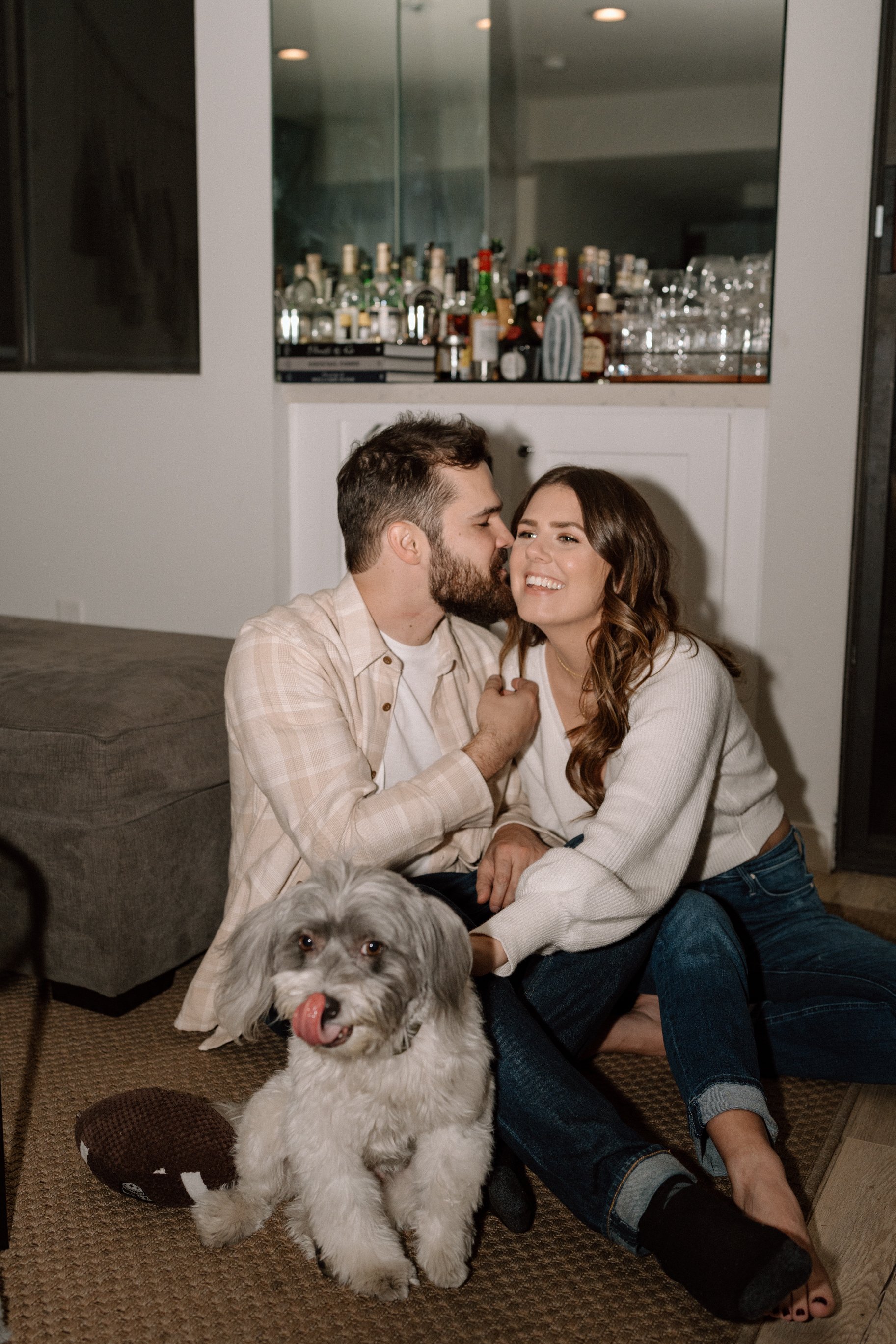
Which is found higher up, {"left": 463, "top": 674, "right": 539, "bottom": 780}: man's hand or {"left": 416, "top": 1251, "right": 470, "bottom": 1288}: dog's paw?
{"left": 463, "top": 674, "right": 539, "bottom": 780}: man's hand

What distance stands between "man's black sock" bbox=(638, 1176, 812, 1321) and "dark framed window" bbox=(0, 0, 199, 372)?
2848 millimetres

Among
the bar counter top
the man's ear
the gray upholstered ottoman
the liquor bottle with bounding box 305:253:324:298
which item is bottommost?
the gray upholstered ottoman

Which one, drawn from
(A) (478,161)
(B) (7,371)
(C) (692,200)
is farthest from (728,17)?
(B) (7,371)

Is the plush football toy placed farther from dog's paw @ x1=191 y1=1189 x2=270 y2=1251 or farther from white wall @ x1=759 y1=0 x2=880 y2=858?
white wall @ x1=759 y1=0 x2=880 y2=858

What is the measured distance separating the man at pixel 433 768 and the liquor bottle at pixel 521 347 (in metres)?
1.22

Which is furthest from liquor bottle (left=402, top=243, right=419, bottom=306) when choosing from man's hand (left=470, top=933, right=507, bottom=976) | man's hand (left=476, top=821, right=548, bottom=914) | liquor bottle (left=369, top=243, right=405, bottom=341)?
man's hand (left=470, top=933, right=507, bottom=976)

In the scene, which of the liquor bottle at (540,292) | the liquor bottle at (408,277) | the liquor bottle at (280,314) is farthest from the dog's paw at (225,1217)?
the liquor bottle at (408,277)

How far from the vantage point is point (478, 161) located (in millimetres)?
Result: 4301

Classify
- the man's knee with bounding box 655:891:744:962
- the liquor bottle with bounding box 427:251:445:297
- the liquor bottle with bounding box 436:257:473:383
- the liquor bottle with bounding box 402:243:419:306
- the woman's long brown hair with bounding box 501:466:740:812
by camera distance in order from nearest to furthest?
the man's knee with bounding box 655:891:744:962
the woman's long brown hair with bounding box 501:466:740:812
the liquor bottle with bounding box 436:257:473:383
the liquor bottle with bounding box 427:251:445:297
the liquor bottle with bounding box 402:243:419:306

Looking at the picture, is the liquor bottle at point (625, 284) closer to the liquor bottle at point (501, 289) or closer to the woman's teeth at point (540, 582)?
the liquor bottle at point (501, 289)

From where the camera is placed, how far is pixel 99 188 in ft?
12.1

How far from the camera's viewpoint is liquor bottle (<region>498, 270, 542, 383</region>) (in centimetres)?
320

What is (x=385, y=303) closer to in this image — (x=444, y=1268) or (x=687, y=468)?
(x=687, y=468)

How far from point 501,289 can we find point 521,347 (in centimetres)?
33
